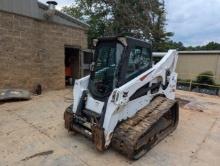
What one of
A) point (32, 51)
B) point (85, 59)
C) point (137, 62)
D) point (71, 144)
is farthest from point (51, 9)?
point (71, 144)

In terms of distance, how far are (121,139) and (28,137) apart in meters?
2.06

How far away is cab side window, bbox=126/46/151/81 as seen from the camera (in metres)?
4.06

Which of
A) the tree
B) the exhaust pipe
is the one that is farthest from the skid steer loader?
the tree

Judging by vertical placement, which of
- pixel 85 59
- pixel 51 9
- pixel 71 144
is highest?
pixel 51 9

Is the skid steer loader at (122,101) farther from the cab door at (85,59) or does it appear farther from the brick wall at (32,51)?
the cab door at (85,59)

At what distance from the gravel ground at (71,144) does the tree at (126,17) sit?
9.60 metres

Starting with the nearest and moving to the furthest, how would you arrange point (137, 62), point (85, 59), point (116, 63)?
point (116, 63) < point (137, 62) < point (85, 59)

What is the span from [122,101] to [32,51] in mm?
6035

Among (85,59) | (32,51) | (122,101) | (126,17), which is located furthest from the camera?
(126,17)

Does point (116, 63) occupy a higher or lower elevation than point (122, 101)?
higher

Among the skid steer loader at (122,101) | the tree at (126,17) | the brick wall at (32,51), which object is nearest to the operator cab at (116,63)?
the skid steer loader at (122,101)

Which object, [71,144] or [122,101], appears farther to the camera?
[71,144]

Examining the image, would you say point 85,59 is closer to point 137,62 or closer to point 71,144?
point 137,62

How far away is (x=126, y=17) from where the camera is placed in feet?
47.7
